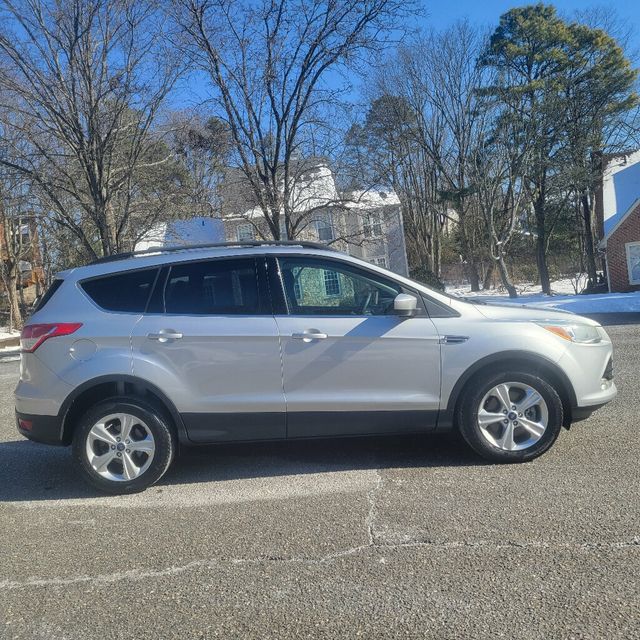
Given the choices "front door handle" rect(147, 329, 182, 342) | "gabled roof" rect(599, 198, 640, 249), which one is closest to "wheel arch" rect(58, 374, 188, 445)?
"front door handle" rect(147, 329, 182, 342)

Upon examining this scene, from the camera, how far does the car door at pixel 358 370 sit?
472 centimetres

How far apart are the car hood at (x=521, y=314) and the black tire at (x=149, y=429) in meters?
2.59

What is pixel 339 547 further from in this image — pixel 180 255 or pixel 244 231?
pixel 244 231

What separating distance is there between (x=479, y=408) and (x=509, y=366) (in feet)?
1.28

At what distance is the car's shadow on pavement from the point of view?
5.00 metres

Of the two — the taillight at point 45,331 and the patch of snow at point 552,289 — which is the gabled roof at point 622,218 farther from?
the taillight at point 45,331

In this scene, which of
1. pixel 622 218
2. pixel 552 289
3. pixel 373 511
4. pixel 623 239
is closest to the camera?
pixel 373 511

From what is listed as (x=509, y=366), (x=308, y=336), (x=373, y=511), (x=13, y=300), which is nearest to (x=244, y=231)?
(x=13, y=300)

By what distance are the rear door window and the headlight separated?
224 cm

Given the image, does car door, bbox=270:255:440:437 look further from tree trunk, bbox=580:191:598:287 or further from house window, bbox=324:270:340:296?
tree trunk, bbox=580:191:598:287

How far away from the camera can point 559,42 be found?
27828 millimetres

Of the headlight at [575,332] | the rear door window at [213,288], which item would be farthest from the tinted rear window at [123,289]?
the headlight at [575,332]

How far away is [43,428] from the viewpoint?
473cm

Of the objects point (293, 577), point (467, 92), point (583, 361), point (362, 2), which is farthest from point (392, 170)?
point (293, 577)
